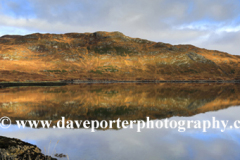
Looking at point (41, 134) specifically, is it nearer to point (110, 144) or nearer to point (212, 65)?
point (110, 144)

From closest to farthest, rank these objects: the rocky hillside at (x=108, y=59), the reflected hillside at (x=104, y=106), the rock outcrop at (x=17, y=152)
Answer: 1. the rock outcrop at (x=17, y=152)
2. the reflected hillside at (x=104, y=106)
3. the rocky hillside at (x=108, y=59)

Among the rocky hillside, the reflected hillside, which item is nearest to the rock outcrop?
the reflected hillside

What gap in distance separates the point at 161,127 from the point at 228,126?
19.4 ft

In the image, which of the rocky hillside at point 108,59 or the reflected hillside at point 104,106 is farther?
the rocky hillside at point 108,59

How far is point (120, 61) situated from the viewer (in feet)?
501

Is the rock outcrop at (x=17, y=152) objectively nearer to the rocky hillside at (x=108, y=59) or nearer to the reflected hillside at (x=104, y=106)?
the reflected hillside at (x=104, y=106)

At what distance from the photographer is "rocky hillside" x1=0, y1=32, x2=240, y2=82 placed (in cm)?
12569

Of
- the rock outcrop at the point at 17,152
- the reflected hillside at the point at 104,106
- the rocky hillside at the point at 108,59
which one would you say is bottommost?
the reflected hillside at the point at 104,106

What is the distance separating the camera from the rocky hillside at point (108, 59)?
126 metres

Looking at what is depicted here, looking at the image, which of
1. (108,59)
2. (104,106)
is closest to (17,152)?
(104,106)

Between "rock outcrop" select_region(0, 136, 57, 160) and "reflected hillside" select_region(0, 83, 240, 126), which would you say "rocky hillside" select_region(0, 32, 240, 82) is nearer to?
"reflected hillside" select_region(0, 83, 240, 126)

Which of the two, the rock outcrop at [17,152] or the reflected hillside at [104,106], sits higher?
the rock outcrop at [17,152]

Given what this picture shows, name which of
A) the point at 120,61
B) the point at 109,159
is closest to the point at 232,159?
the point at 109,159

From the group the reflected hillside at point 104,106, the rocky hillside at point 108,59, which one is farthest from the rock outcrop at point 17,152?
the rocky hillside at point 108,59
